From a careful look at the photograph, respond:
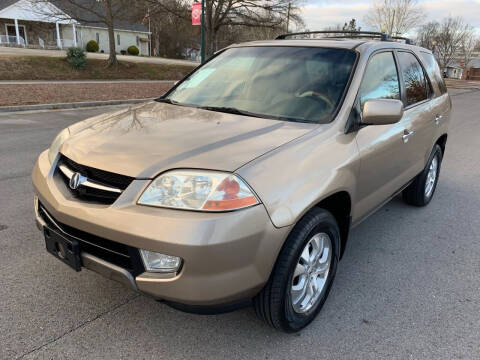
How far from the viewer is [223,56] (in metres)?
3.79

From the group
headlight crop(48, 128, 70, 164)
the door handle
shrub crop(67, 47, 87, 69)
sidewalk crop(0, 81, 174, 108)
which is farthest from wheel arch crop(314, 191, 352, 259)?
shrub crop(67, 47, 87, 69)

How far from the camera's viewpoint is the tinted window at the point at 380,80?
302 centimetres

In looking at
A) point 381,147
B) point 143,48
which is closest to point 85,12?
point 143,48

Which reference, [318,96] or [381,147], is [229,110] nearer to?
[318,96]

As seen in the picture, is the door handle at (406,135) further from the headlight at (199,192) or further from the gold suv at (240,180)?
the headlight at (199,192)

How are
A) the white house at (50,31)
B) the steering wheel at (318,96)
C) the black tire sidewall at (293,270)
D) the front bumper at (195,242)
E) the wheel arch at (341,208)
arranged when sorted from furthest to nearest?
the white house at (50,31), the steering wheel at (318,96), the wheel arch at (341,208), the black tire sidewall at (293,270), the front bumper at (195,242)

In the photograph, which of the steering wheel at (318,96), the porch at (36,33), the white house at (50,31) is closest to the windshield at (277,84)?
the steering wheel at (318,96)

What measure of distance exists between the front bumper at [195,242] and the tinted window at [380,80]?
57.9 inches

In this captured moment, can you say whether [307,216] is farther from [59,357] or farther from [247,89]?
[59,357]

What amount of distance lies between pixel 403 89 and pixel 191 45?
6094 cm

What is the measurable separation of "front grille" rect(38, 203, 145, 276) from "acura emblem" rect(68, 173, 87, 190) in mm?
219

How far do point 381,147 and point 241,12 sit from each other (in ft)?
83.3

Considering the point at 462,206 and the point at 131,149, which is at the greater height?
the point at 131,149

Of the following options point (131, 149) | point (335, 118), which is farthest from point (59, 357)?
point (335, 118)
